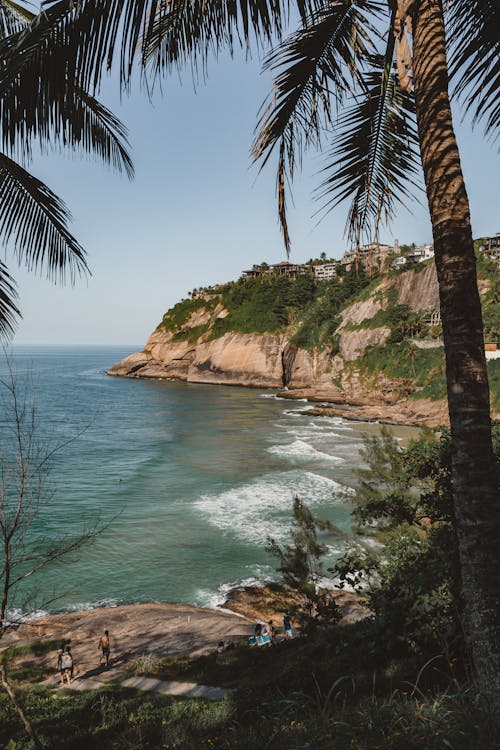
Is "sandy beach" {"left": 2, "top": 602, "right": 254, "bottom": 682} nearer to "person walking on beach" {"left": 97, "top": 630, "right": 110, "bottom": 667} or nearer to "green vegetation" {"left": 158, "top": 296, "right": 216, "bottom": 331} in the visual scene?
"person walking on beach" {"left": 97, "top": 630, "right": 110, "bottom": 667}

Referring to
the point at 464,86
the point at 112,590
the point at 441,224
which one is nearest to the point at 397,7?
the point at 464,86

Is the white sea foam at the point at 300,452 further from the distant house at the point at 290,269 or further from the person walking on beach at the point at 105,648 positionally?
the distant house at the point at 290,269

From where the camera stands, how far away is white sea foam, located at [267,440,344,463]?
120ft

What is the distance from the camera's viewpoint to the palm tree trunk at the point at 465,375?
316 centimetres

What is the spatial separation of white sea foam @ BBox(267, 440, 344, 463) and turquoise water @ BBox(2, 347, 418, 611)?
9 cm

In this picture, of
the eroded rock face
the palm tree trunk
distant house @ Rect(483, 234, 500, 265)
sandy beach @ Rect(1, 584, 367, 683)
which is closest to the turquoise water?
sandy beach @ Rect(1, 584, 367, 683)

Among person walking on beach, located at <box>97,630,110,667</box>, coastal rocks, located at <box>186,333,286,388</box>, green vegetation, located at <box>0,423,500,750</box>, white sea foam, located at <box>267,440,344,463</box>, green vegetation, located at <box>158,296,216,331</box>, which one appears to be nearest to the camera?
green vegetation, located at <box>0,423,500,750</box>

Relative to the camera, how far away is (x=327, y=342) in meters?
77.9

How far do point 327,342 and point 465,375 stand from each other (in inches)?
2985

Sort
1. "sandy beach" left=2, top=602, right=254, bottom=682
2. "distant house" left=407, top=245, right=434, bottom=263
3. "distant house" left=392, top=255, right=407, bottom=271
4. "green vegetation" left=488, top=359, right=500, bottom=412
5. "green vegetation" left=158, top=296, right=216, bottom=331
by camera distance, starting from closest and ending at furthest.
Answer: "sandy beach" left=2, top=602, right=254, bottom=682, "green vegetation" left=488, top=359, right=500, bottom=412, "distant house" left=392, top=255, right=407, bottom=271, "distant house" left=407, top=245, right=434, bottom=263, "green vegetation" left=158, top=296, right=216, bottom=331

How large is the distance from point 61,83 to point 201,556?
20.8 meters

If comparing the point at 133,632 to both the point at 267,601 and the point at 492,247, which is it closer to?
the point at 267,601

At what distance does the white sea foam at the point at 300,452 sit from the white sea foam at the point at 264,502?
3.95 m

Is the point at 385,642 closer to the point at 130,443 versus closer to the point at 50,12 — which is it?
the point at 50,12
